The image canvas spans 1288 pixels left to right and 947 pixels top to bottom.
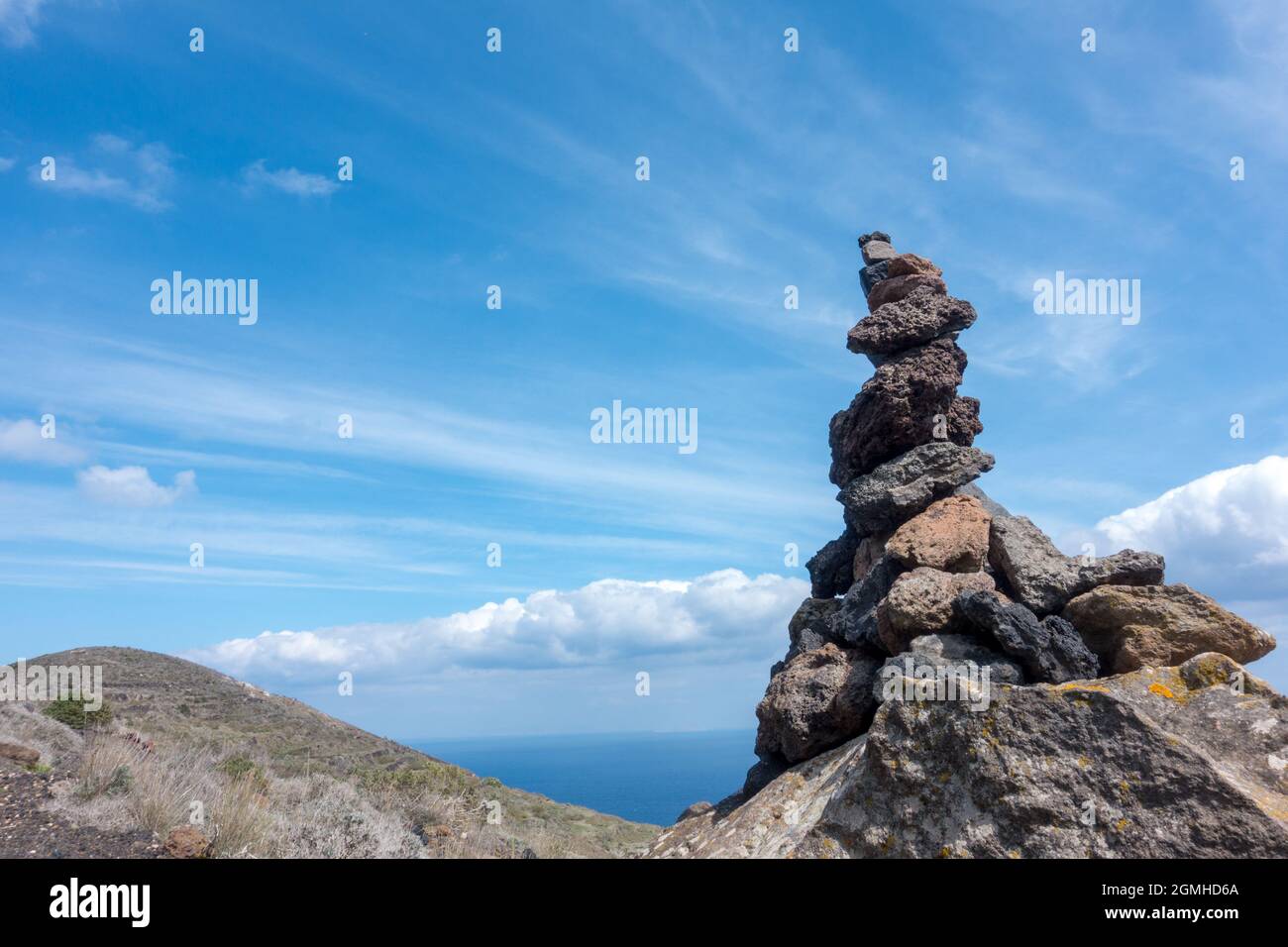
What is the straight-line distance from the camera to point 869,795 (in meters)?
6.10

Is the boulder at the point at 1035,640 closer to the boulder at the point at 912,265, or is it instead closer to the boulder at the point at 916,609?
the boulder at the point at 916,609

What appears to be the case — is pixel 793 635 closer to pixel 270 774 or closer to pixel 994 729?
pixel 994 729

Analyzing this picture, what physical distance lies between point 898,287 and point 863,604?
5.96 meters

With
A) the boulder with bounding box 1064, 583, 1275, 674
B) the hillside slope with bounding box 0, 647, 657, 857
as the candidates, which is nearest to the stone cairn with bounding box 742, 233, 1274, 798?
the boulder with bounding box 1064, 583, 1275, 674

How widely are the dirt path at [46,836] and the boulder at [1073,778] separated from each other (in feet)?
26.9

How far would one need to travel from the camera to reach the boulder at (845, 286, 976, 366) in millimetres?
11891

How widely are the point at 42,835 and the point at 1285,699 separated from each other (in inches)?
505

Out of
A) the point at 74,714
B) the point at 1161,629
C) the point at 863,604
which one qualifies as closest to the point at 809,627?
the point at 863,604

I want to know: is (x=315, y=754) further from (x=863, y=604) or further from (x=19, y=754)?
(x=863, y=604)

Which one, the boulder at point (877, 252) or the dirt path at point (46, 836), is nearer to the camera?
the dirt path at point (46, 836)

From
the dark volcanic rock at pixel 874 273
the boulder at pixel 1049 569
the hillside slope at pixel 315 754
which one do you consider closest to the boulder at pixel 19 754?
the hillside slope at pixel 315 754

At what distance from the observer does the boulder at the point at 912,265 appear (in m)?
13.0

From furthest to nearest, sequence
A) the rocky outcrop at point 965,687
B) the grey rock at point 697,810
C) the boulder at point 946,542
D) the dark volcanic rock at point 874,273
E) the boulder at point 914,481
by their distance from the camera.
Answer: the dark volcanic rock at point 874,273 < the boulder at point 914,481 < the grey rock at point 697,810 < the boulder at point 946,542 < the rocky outcrop at point 965,687
